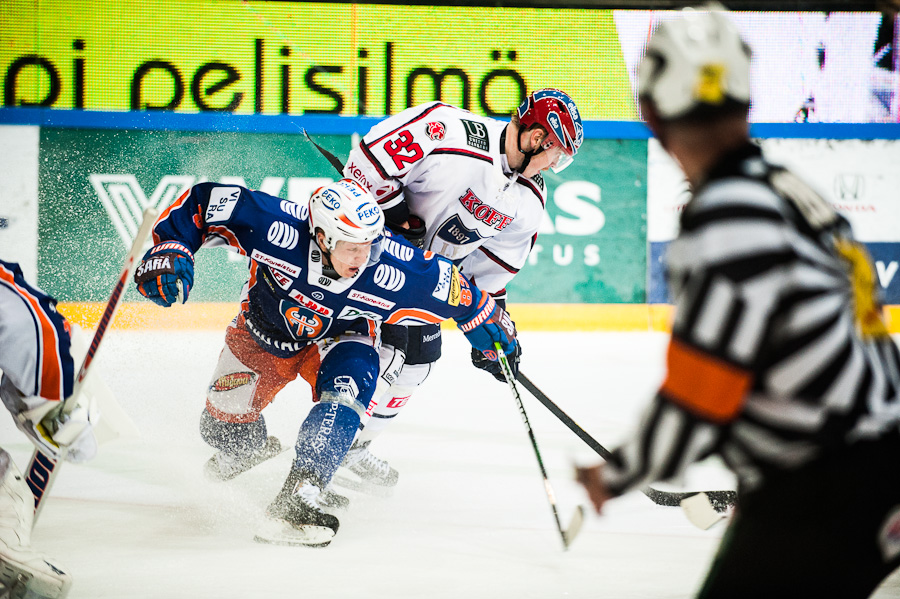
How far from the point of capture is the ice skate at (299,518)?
2.45m

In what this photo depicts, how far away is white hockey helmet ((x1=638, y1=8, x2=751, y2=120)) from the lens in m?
1.11

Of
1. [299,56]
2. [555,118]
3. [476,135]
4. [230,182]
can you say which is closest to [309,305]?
[476,135]

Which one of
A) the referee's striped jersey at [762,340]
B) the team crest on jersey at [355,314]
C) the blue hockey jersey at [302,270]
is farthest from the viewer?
the team crest on jersey at [355,314]

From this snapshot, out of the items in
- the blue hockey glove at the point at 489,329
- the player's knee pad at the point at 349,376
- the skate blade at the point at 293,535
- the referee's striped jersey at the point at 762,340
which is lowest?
the skate blade at the point at 293,535

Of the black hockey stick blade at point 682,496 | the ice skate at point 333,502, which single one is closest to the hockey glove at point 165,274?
the ice skate at point 333,502

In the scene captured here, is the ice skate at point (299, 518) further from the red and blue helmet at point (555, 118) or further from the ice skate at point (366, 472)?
the red and blue helmet at point (555, 118)

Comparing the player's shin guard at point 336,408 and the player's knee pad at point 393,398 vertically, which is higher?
the player's shin guard at point 336,408

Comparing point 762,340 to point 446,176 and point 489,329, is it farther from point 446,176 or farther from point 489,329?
point 446,176

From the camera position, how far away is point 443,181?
3092 millimetres

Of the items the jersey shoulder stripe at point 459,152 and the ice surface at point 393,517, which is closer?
the ice surface at point 393,517

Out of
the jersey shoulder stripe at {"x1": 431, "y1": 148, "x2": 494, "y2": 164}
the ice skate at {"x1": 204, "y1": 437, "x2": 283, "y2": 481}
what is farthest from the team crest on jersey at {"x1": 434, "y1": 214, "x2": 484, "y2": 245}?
the ice skate at {"x1": 204, "y1": 437, "x2": 283, "y2": 481}

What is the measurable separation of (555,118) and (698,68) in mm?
1869

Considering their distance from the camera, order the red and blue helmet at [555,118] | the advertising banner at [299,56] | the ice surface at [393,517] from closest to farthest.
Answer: the ice surface at [393,517] < the red and blue helmet at [555,118] < the advertising banner at [299,56]

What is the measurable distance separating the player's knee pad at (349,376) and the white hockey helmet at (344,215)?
38 cm
